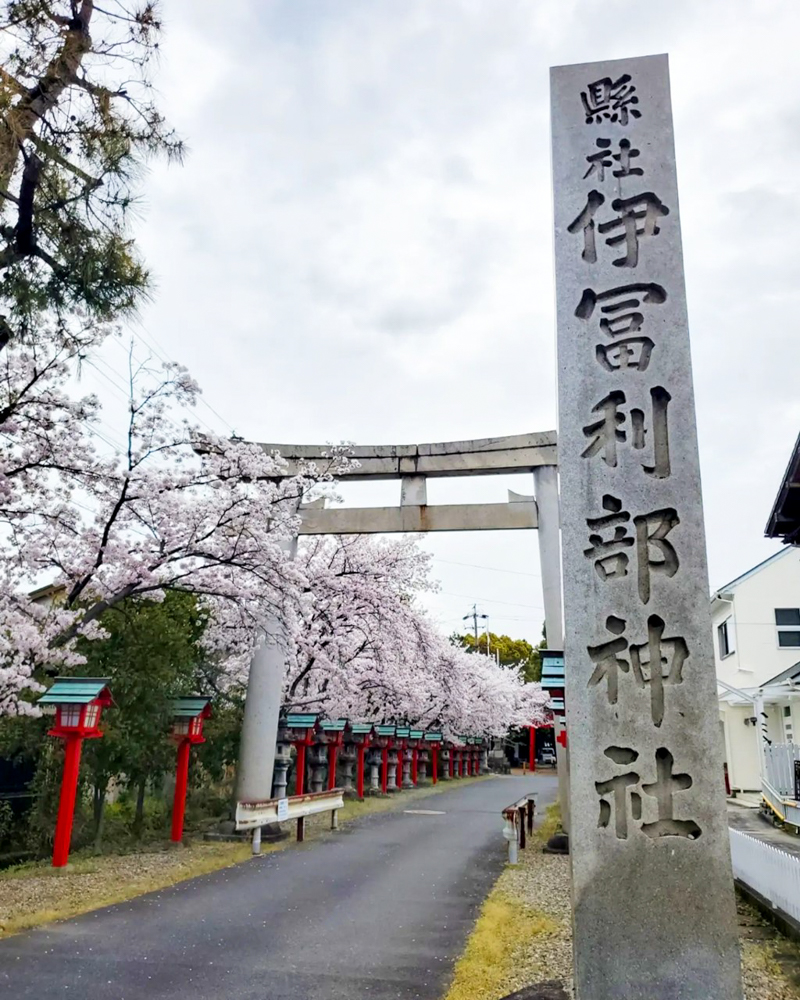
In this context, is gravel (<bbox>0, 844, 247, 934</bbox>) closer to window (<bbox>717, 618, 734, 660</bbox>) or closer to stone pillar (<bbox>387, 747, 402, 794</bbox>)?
stone pillar (<bbox>387, 747, 402, 794</bbox>)

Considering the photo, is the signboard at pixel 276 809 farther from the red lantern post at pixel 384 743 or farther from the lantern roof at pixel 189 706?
the red lantern post at pixel 384 743

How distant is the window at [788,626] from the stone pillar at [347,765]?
12413 millimetres

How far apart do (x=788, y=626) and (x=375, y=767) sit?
501 inches

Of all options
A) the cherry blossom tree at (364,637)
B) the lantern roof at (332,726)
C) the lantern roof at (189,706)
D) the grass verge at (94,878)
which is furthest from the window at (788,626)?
the lantern roof at (189,706)

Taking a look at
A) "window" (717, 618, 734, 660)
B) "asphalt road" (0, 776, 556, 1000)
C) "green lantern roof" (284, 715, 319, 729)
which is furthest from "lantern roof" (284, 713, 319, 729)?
"window" (717, 618, 734, 660)

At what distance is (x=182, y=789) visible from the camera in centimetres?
1187

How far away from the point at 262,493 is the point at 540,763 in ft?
145

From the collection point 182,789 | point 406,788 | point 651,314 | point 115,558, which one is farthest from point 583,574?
point 406,788

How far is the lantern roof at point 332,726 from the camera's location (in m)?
18.3

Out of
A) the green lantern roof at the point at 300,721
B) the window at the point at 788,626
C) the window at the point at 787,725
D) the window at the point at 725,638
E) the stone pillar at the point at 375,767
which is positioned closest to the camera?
the green lantern roof at the point at 300,721

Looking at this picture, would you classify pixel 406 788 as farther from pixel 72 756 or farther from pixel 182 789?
pixel 72 756

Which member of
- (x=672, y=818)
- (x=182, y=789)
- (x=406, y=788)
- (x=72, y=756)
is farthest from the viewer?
(x=406, y=788)

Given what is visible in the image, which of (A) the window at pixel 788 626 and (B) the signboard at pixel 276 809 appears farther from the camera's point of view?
(A) the window at pixel 788 626

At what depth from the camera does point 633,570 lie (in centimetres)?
491
